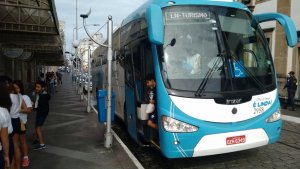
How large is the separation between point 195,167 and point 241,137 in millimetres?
1137

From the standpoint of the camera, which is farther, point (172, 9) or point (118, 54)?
point (118, 54)

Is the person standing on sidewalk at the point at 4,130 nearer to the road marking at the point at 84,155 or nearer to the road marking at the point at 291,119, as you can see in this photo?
the road marking at the point at 84,155

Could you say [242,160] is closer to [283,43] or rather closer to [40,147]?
[40,147]

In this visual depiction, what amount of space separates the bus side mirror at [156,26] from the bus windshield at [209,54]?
1.67ft

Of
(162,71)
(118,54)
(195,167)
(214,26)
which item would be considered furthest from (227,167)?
(118,54)

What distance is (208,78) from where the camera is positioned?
20.1 ft

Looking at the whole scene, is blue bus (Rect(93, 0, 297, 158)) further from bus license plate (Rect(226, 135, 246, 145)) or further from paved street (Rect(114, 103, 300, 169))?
paved street (Rect(114, 103, 300, 169))

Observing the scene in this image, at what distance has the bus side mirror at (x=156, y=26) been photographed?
571 centimetres

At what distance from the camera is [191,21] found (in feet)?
21.0

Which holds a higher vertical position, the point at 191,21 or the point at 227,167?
the point at 191,21

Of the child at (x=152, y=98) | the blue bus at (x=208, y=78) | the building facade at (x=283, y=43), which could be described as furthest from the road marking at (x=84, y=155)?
the building facade at (x=283, y=43)

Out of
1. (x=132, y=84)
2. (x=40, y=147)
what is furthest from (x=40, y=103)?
(x=132, y=84)

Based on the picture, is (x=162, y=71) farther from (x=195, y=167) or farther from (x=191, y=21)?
(x=195, y=167)

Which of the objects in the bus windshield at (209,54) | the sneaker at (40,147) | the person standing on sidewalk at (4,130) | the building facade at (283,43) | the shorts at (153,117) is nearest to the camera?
the person standing on sidewalk at (4,130)
